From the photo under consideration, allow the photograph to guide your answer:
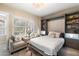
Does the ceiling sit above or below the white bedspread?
above

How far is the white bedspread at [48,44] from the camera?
1.60 metres

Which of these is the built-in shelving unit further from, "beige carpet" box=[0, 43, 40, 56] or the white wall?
"beige carpet" box=[0, 43, 40, 56]

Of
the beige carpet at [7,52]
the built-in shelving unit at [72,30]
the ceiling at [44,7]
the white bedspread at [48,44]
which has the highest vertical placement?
the ceiling at [44,7]

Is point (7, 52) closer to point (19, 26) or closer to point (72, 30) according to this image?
point (19, 26)

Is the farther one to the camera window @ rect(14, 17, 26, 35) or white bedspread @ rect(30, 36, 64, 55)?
window @ rect(14, 17, 26, 35)

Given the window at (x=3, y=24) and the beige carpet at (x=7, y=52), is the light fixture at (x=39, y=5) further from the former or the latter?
the beige carpet at (x=7, y=52)

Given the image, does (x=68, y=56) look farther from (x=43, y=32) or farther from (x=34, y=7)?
(x=34, y=7)

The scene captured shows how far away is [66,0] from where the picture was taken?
5.68 ft

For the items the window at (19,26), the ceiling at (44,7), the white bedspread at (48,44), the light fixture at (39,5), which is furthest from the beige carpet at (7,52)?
the light fixture at (39,5)

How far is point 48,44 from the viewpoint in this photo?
1.64 metres

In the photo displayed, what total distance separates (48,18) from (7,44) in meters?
1.10

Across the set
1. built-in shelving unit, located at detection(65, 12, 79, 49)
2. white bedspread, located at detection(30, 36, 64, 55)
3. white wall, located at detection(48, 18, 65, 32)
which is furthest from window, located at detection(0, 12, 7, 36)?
built-in shelving unit, located at detection(65, 12, 79, 49)

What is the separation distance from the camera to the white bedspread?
1.60m

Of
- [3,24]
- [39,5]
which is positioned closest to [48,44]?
[39,5]
